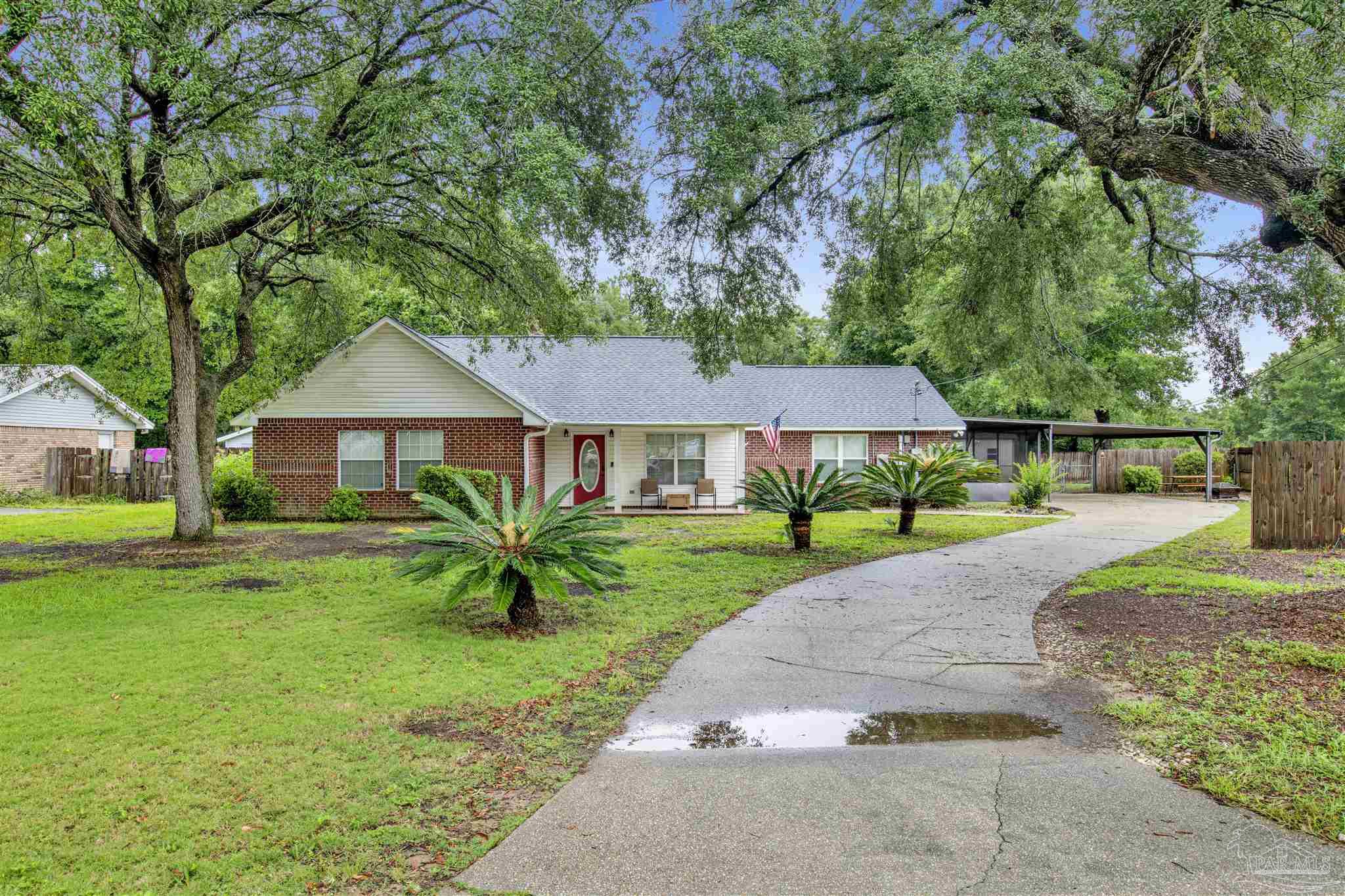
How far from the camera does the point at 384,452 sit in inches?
720

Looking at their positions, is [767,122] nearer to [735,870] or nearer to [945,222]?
[945,222]

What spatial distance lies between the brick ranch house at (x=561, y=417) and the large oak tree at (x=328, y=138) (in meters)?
3.78

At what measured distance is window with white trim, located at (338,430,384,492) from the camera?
18250 mm

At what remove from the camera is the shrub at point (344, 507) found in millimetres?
17641

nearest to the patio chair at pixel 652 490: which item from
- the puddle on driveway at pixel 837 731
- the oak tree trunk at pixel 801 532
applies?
the oak tree trunk at pixel 801 532

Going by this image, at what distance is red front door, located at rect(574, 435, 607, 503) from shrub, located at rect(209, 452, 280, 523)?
7.31 metres

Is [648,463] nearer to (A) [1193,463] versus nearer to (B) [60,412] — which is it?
(B) [60,412]

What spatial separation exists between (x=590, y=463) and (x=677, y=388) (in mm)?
3339

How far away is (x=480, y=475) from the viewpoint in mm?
16781

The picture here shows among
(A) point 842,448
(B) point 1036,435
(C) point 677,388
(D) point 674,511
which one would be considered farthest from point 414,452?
(B) point 1036,435

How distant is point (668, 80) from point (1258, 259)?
334 inches

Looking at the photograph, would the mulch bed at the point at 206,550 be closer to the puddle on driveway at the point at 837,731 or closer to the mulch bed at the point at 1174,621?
the puddle on driveway at the point at 837,731

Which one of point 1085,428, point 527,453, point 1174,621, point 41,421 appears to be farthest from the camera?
point 1085,428

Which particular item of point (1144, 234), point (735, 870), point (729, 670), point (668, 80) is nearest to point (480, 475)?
point (668, 80)
